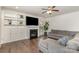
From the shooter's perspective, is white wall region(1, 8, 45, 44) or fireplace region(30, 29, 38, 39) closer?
white wall region(1, 8, 45, 44)

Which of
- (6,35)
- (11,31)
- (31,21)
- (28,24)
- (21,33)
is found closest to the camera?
(6,35)

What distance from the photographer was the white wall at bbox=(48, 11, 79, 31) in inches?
253

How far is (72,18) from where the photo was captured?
6.71m

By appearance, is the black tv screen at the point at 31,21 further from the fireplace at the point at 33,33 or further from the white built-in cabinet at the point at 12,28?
the fireplace at the point at 33,33

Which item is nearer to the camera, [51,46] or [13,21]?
[51,46]

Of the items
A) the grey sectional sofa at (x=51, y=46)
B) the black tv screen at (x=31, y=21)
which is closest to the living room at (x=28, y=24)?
the black tv screen at (x=31, y=21)

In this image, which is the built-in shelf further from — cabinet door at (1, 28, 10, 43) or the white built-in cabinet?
cabinet door at (1, 28, 10, 43)

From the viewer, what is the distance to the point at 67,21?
7207 millimetres

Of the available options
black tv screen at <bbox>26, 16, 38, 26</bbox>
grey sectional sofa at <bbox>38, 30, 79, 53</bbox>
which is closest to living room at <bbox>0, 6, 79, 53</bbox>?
black tv screen at <bbox>26, 16, 38, 26</bbox>

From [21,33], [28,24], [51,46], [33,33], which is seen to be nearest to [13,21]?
[21,33]

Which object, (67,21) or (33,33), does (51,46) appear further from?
(33,33)

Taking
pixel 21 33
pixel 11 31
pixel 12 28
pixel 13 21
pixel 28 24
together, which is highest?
pixel 13 21
